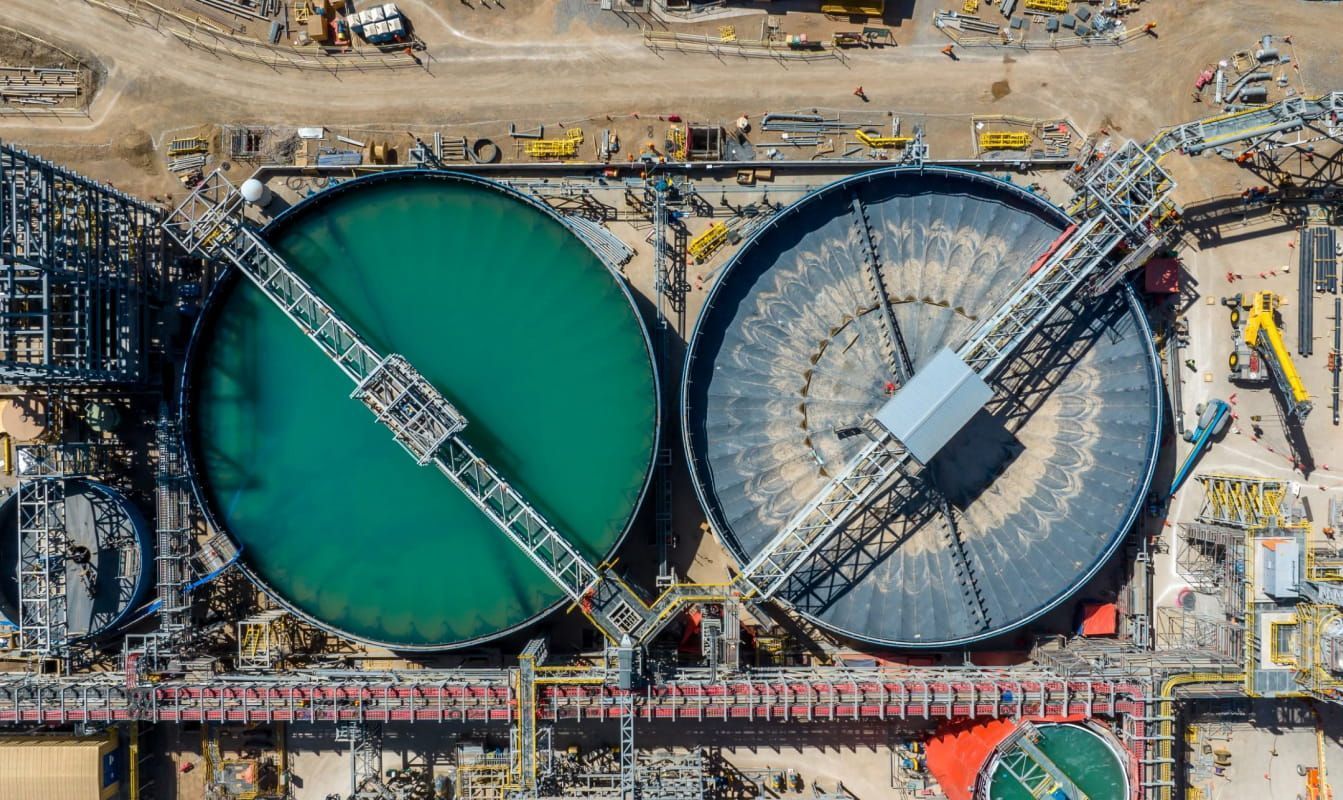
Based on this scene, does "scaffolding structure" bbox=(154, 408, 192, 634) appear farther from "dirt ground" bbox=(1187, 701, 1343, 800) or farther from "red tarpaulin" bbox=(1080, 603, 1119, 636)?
"dirt ground" bbox=(1187, 701, 1343, 800)

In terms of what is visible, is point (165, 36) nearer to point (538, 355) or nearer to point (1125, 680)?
point (538, 355)

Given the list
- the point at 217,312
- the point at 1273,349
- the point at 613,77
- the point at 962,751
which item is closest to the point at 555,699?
the point at 962,751

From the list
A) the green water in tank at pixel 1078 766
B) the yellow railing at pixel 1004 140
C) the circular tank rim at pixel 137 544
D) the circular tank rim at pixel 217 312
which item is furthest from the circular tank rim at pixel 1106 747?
the circular tank rim at pixel 137 544

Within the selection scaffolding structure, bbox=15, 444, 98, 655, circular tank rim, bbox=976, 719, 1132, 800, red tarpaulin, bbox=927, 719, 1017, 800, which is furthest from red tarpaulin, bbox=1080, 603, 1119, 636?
scaffolding structure, bbox=15, 444, 98, 655

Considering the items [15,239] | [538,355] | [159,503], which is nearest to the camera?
[15,239]

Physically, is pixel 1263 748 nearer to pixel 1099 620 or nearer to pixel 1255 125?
pixel 1099 620

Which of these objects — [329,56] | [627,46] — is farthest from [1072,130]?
[329,56]

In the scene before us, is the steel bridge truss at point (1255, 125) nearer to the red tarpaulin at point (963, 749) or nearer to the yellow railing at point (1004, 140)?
the yellow railing at point (1004, 140)
